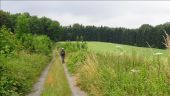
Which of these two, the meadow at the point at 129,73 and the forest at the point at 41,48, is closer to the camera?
the meadow at the point at 129,73

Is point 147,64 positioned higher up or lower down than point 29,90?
higher up

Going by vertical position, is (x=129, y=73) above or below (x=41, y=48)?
above

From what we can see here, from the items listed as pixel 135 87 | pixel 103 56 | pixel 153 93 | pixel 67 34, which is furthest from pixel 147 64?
pixel 67 34

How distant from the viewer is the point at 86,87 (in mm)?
17578

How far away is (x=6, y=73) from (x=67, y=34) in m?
118

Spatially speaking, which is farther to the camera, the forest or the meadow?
the forest

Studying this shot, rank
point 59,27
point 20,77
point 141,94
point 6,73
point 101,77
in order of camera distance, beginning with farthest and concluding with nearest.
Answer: point 59,27 → point 20,77 → point 6,73 → point 101,77 → point 141,94

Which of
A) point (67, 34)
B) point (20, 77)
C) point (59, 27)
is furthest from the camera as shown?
point (67, 34)

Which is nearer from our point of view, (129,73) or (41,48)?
(129,73)

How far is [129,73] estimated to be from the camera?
1325 cm

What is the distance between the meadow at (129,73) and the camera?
10.7 metres

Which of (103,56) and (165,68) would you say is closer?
(165,68)

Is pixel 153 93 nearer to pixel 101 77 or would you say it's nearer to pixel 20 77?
pixel 101 77

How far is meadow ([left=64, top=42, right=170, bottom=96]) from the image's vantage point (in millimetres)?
10727
